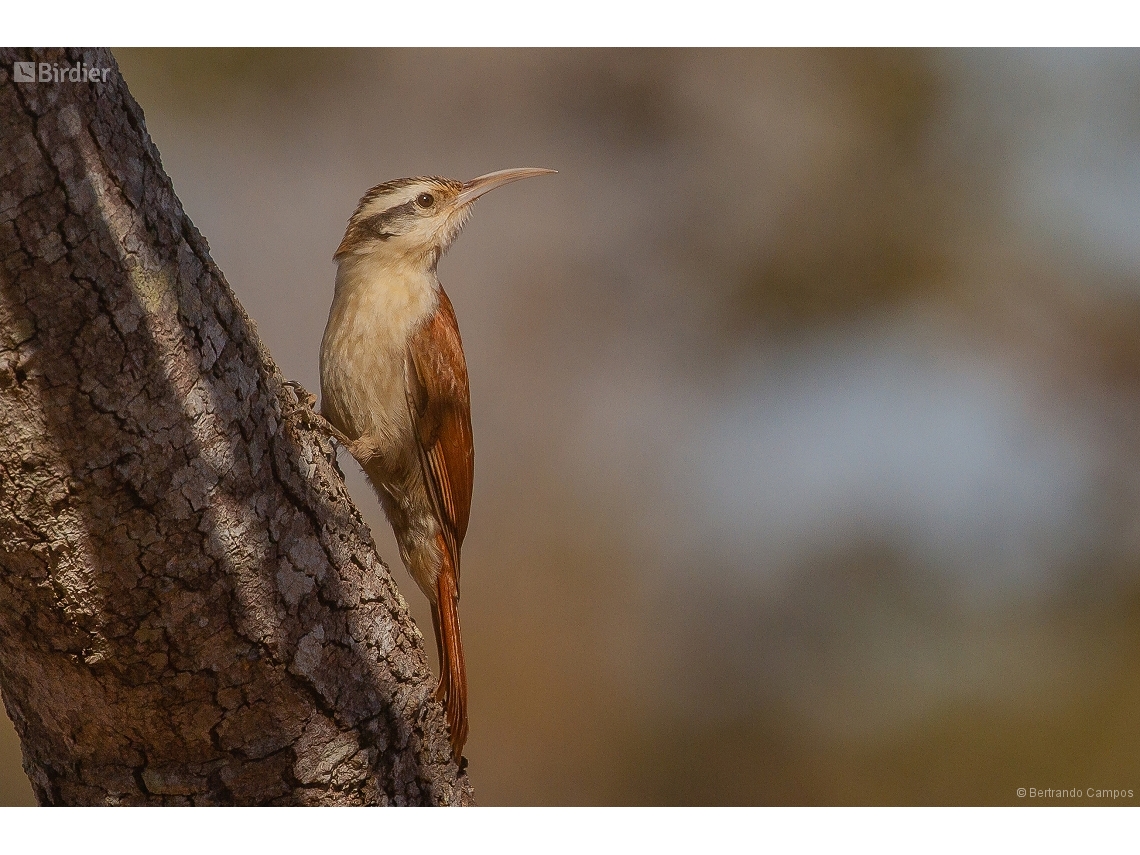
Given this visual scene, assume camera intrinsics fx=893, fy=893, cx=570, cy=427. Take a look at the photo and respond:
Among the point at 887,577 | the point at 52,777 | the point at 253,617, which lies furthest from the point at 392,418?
the point at 887,577

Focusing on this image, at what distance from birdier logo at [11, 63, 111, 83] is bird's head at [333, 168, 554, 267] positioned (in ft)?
3.12

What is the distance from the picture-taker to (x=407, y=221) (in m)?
2.15

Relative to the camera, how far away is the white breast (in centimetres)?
203

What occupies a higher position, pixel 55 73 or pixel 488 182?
pixel 488 182

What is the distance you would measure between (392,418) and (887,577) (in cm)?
171

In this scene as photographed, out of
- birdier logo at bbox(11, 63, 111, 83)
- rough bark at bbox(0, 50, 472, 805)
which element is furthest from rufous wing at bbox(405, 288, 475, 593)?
birdier logo at bbox(11, 63, 111, 83)

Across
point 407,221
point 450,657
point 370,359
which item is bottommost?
point 450,657

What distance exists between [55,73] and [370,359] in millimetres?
948

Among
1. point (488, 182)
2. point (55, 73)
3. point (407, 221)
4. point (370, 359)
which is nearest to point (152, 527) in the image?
point (55, 73)

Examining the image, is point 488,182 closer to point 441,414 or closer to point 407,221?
point 407,221

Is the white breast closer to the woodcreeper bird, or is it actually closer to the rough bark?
the woodcreeper bird

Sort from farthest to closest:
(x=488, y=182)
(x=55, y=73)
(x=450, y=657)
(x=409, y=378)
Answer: (x=488, y=182)
(x=409, y=378)
(x=450, y=657)
(x=55, y=73)

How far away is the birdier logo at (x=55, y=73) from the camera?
1.12m

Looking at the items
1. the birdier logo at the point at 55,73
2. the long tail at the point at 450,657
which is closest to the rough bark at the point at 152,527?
the birdier logo at the point at 55,73
